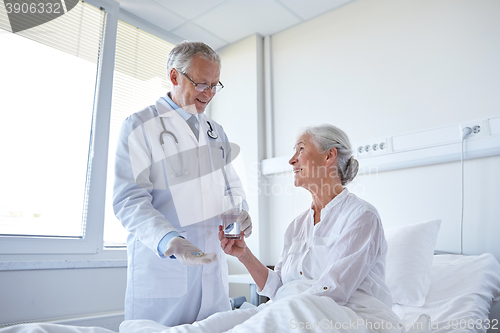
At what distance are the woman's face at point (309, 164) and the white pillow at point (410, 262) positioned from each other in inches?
23.5

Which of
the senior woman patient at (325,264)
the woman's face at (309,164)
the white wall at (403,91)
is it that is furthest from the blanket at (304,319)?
the white wall at (403,91)

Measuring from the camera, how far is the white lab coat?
131cm

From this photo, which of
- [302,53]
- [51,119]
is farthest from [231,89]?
[51,119]

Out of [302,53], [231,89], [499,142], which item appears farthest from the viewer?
[231,89]

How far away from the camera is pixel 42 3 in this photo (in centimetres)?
256

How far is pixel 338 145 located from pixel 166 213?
80cm

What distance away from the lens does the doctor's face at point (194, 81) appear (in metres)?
1.59

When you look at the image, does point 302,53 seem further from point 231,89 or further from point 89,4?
point 89,4

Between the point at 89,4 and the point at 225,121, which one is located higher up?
the point at 89,4

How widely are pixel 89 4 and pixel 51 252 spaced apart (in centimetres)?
179

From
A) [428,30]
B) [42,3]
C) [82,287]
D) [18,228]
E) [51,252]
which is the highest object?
[42,3]

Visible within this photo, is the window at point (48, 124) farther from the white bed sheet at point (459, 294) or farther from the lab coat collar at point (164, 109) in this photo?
the white bed sheet at point (459, 294)

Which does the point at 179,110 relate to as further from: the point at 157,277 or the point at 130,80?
the point at 130,80

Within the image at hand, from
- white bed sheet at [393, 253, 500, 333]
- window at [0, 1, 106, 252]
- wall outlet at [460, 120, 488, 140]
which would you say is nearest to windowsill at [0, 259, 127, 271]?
window at [0, 1, 106, 252]
